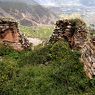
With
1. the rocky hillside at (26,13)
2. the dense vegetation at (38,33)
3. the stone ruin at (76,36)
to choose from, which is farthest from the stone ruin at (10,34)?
the rocky hillside at (26,13)

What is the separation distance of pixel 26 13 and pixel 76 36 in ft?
426

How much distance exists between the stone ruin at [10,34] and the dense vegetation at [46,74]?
10.4ft

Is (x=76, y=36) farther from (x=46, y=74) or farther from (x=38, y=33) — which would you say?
(x=38, y=33)

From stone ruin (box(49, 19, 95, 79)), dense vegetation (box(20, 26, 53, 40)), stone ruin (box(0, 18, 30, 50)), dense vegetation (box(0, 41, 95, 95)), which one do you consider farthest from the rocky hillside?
dense vegetation (box(0, 41, 95, 95))

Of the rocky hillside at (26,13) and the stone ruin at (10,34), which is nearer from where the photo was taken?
the stone ruin at (10,34)

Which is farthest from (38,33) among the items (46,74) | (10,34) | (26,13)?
(46,74)

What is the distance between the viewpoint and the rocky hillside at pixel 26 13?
498 feet

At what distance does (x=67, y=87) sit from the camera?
1107 inches

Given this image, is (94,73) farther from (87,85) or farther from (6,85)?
(6,85)

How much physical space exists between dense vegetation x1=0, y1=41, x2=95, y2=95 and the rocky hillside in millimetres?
113305

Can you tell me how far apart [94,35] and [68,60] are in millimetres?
6756

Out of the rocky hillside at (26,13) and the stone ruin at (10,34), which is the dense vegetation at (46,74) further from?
the rocky hillside at (26,13)

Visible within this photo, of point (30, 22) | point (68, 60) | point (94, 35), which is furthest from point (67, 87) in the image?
point (30, 22)

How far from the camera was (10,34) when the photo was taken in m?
35.7
